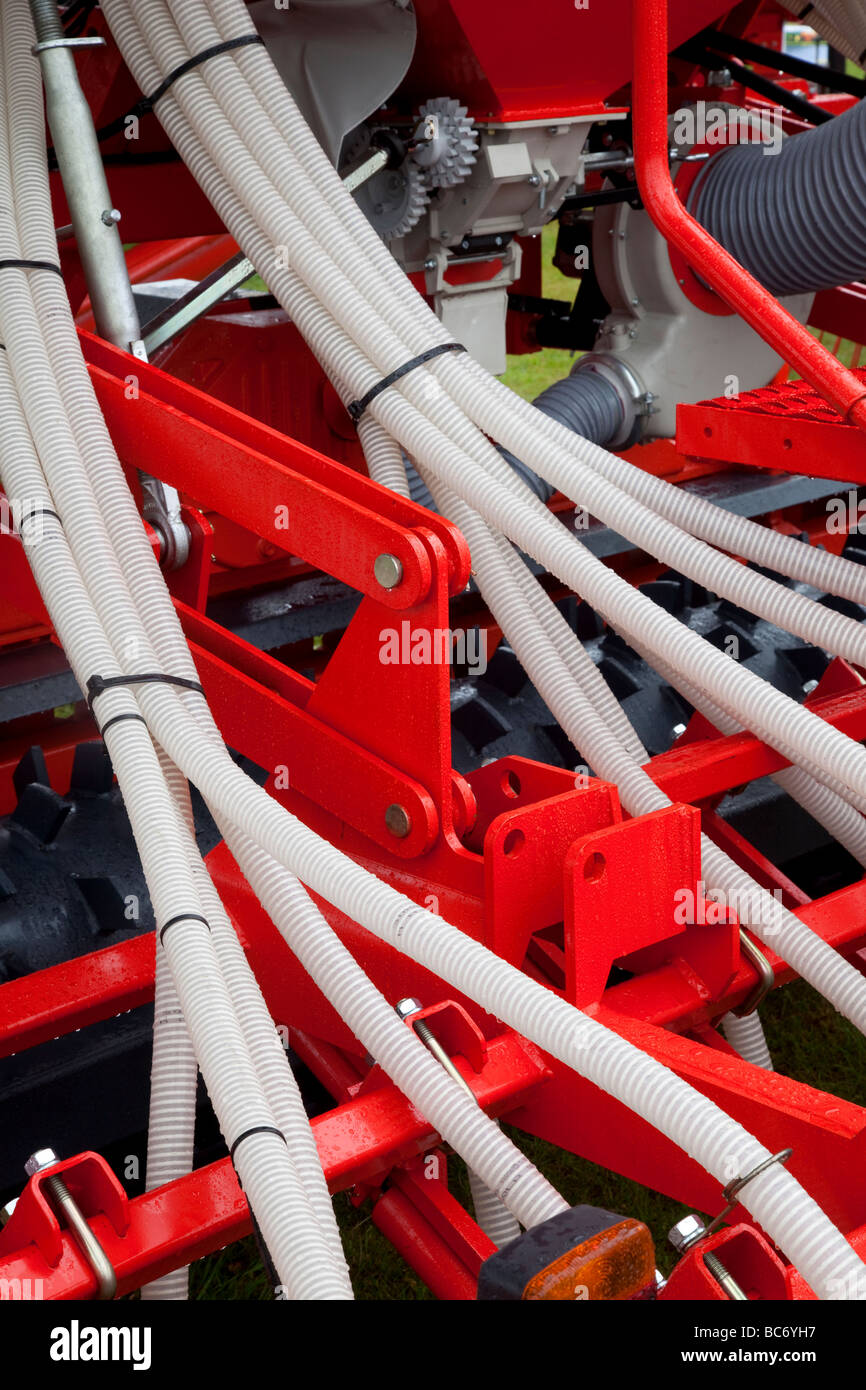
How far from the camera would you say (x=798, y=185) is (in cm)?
245

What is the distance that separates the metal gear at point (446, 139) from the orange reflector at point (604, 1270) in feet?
5.61

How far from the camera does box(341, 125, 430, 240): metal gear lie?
239cm

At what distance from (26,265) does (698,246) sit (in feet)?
2.98

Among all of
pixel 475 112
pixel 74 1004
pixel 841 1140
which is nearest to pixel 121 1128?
pixel 74 1004

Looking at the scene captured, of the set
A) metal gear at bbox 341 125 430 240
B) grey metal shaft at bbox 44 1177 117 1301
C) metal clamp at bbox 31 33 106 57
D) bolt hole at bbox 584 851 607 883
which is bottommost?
grey metal shaft at bbox 44 1177 117 1301

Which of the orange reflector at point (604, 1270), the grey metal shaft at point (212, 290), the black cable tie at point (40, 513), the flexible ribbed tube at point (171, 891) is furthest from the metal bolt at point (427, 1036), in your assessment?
the grey metal shaft at point (212, 290)

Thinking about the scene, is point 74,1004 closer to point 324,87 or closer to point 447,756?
point 447,756

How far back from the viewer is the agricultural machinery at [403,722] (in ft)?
4.49

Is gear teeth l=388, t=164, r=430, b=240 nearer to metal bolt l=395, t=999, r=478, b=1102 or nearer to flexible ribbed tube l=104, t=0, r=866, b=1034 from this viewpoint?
flexible ribbed tube l=104, t=0, r=866, b=1034

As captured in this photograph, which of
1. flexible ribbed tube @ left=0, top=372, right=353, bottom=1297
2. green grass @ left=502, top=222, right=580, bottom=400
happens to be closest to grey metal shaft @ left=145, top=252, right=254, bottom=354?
flexible ribbed tube @ left=0, top=372, right=353, bottom=1297

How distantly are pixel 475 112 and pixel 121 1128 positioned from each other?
1.64 m

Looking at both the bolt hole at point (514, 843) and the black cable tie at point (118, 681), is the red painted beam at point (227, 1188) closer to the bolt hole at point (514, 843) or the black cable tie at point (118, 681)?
the bolt hole at point (514, 843)

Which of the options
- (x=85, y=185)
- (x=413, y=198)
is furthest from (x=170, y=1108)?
(x=413, y=198)

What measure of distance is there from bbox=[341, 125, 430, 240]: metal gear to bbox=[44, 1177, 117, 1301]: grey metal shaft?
5.42 ft
